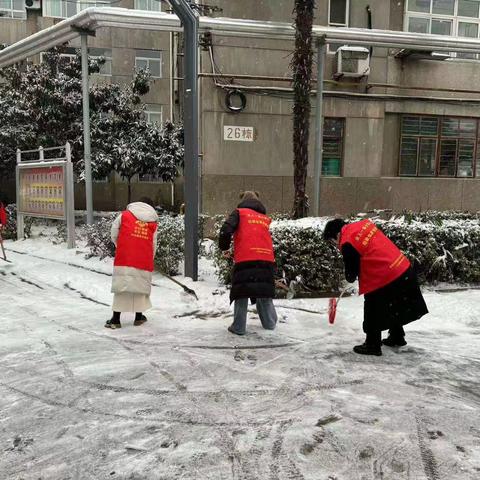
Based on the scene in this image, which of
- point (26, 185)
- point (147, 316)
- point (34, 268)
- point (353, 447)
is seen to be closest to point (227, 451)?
point (353, 447)

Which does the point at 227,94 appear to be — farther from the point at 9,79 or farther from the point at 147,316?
the point at 147,316

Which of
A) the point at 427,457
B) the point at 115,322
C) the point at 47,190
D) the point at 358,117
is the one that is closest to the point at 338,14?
the point at 358,117

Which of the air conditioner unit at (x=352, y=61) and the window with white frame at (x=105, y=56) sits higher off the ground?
the window with white frame at (x=105, y=56)

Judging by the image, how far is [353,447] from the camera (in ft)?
9.72

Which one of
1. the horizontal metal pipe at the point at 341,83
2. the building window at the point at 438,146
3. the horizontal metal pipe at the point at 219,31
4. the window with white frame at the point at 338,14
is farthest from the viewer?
the building window at the point at 438,146

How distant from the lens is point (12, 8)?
66.1 ft

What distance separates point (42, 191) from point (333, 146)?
7752 mm

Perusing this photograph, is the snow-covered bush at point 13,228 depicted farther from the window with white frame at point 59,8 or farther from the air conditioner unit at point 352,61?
→ the window with white frame at point 59,8

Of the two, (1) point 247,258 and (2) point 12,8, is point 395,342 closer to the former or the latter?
(1) point 247,258

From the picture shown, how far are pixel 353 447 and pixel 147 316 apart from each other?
11.5 ft

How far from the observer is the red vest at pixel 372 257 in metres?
4.56

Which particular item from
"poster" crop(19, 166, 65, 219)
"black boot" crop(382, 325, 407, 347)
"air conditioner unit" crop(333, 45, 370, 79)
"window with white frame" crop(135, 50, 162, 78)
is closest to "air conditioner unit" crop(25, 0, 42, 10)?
"window with white frame" crop(135, 50, 162, 78)

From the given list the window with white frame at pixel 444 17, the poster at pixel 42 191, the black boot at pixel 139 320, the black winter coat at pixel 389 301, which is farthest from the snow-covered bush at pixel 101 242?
the window with white frame at pixel 444 17

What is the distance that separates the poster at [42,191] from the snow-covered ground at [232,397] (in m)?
4.86
